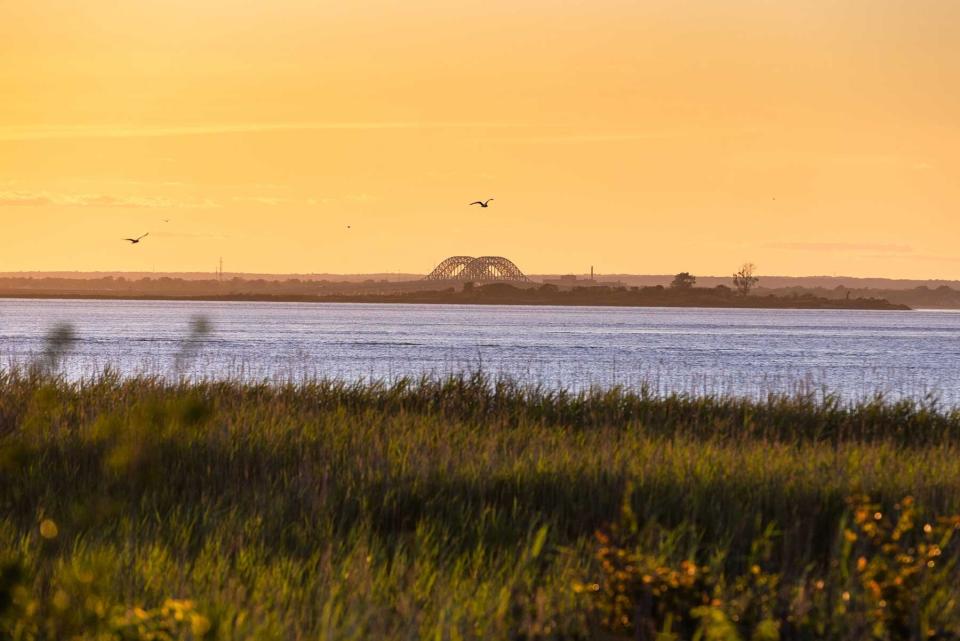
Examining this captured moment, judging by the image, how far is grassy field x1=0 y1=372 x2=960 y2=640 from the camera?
7.71 metres

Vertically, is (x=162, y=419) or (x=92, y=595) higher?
(x=162, y=419)

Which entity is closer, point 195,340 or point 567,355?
point 195,340

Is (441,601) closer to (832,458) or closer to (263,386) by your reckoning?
(832,458)

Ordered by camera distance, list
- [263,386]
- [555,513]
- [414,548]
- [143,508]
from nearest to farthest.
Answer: [414,548] < [143,508] < [555,513] < [263,386]

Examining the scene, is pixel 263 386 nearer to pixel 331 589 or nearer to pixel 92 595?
pixel 331 589

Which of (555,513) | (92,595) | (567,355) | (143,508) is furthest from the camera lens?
(567,355)

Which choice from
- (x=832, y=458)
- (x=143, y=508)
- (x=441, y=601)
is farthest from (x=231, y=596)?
(x=832, y=458)

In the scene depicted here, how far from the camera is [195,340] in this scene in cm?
666

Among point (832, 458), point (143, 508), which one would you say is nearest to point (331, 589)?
point (143, 508)

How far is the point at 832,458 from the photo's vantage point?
15.3 meters

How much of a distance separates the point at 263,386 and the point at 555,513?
13.4 metres

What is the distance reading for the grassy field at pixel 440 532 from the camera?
25.3 ft

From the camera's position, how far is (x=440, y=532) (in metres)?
11.5

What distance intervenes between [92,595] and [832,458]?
11.0m
